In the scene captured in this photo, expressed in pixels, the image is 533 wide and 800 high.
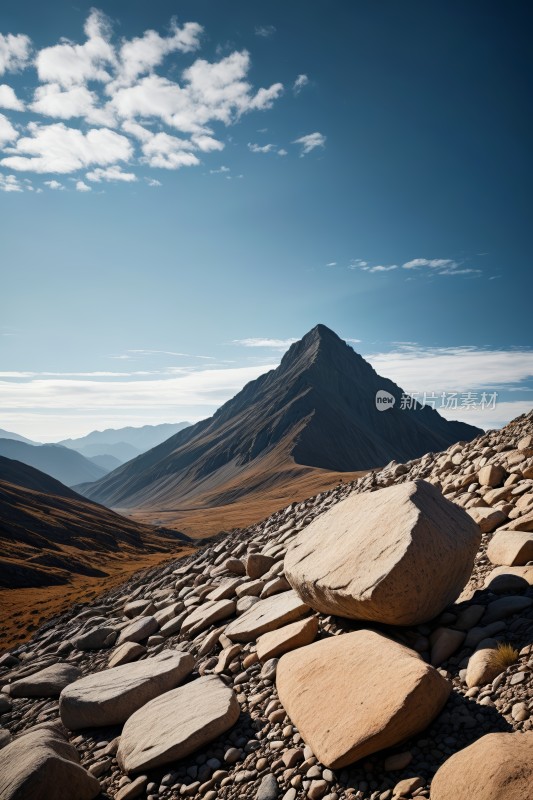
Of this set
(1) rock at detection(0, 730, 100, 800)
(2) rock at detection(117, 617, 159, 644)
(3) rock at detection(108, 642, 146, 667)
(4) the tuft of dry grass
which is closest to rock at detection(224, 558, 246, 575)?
(2) rock at detection(117, 617, 159, 644)

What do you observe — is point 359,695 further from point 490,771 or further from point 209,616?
point 209,616

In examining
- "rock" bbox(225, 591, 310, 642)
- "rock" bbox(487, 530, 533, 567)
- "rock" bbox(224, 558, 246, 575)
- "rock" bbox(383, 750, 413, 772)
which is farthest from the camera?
"rock" bbox(224, 558, 246, 575)

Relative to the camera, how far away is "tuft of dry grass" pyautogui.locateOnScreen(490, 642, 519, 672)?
19.4 ft

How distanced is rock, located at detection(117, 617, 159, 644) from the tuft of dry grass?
10.2 metres

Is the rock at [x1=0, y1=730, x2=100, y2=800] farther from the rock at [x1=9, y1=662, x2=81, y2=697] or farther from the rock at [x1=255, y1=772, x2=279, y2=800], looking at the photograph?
the rock at [x1=9, y1=662, x2=81, y2=697]

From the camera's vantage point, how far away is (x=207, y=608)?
12539mm

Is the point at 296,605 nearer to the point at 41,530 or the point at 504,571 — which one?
the point at 504,571

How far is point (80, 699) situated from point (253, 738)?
406 cm

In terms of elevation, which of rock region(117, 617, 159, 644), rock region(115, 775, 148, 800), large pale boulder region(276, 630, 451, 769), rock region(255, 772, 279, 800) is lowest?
rock region(117, 617, 159, 644)

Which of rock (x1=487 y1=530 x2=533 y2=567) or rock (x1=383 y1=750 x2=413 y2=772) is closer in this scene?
rock (x1=383 y1=750 x2=413 y2=772)

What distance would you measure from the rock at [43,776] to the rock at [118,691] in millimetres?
1334

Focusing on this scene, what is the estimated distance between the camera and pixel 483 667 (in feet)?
19.6

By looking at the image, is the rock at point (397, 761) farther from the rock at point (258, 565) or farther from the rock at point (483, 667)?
the rock at point (258, 565)

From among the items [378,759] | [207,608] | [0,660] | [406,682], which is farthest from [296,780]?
[0,660]
